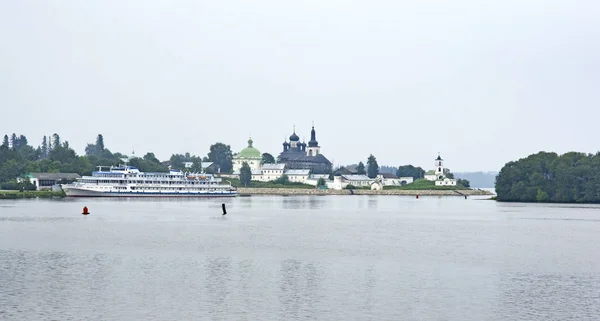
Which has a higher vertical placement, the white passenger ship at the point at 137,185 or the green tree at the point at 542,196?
the white passenger ship at the point at 137,185

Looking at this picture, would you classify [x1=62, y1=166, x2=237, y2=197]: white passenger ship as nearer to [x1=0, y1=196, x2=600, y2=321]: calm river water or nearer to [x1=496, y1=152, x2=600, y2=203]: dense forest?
[x1=496, y1=152, x2=600, y2=203]: dense forest

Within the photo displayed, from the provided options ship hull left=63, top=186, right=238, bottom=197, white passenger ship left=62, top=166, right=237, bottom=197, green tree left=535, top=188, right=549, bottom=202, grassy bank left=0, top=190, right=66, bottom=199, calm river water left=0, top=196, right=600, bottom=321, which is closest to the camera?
calm river water left=0, top=196, right=600, bottom=321

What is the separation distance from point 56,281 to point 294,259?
1709 cm

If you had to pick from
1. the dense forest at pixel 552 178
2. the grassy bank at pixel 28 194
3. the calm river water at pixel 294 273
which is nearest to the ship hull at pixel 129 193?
the grassy bank at pixel 28 194

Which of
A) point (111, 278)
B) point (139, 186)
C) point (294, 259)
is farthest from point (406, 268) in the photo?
point (139, 186)

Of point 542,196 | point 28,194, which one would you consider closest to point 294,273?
point 542,196

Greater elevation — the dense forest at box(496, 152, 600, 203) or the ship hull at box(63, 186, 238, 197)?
the dense forest at box(496, 152, 600, 203)

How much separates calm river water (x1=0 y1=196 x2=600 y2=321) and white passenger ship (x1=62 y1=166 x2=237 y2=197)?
3599 inches

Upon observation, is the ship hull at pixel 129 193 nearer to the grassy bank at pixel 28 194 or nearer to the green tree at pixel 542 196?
the grassy bank at pixel 28 194

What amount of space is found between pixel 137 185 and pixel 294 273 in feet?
443

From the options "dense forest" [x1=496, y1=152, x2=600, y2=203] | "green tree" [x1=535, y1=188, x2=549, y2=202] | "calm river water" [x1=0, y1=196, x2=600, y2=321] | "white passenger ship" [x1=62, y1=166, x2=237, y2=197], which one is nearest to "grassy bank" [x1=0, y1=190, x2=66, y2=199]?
"white passenger ship" [x1=62, y1=166, x2=237, y2=197]

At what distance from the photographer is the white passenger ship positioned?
570ft

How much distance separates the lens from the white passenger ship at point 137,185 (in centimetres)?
17375

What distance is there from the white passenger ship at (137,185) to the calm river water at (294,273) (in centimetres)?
9141
